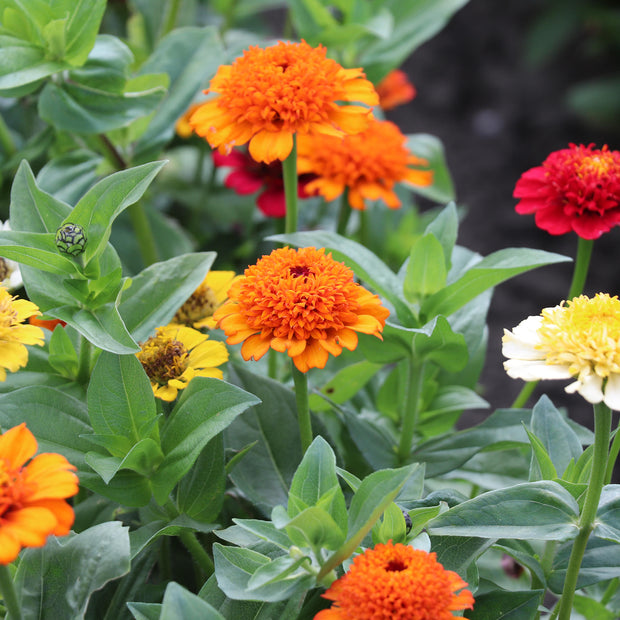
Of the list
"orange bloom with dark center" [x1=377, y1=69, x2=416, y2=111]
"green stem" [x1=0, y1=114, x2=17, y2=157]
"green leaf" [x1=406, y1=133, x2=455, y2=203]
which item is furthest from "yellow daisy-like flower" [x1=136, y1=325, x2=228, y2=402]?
"orange bloom with dark center" [x1=377, y1=69, x2=416, y2=111]

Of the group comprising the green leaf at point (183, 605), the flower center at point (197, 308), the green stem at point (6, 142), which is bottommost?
the green leaf at point (183, 605)

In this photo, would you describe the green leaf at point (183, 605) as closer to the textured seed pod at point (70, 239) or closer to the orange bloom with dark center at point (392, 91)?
the textured seed pod at point (70, 239)

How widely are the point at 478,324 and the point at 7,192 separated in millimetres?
627

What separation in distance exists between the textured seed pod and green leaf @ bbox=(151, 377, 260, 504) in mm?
129

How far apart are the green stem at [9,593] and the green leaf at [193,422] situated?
0.13 m

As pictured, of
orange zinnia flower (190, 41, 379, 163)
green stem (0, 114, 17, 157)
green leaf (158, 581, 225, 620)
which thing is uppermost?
orange zinnia flower (190, 41, 379, 163)

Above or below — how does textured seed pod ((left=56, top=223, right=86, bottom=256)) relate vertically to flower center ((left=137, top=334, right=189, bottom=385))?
above

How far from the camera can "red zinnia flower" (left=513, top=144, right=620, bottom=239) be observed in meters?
0.69

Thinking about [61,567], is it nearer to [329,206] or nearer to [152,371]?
[152,371]

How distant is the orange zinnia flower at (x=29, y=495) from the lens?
16.1 inches

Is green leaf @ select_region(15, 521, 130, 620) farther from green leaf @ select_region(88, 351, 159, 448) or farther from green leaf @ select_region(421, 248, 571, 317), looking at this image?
green leaf @ select_region(421, 248, 571, 317)

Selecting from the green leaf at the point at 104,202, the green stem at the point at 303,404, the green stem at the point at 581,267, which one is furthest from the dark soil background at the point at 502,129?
the green leaf at the point at 104,202

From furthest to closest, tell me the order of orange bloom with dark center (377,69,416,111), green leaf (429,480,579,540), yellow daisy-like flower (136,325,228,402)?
orange bloom with dark center (377,69,416,111)
yellow daisy-like flower (136,325,228,402)
green leaf (429,480,579,540)

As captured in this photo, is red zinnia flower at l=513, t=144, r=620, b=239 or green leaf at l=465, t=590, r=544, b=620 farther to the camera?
red zinnia flower at l=513, t=144, r=620, b=239
